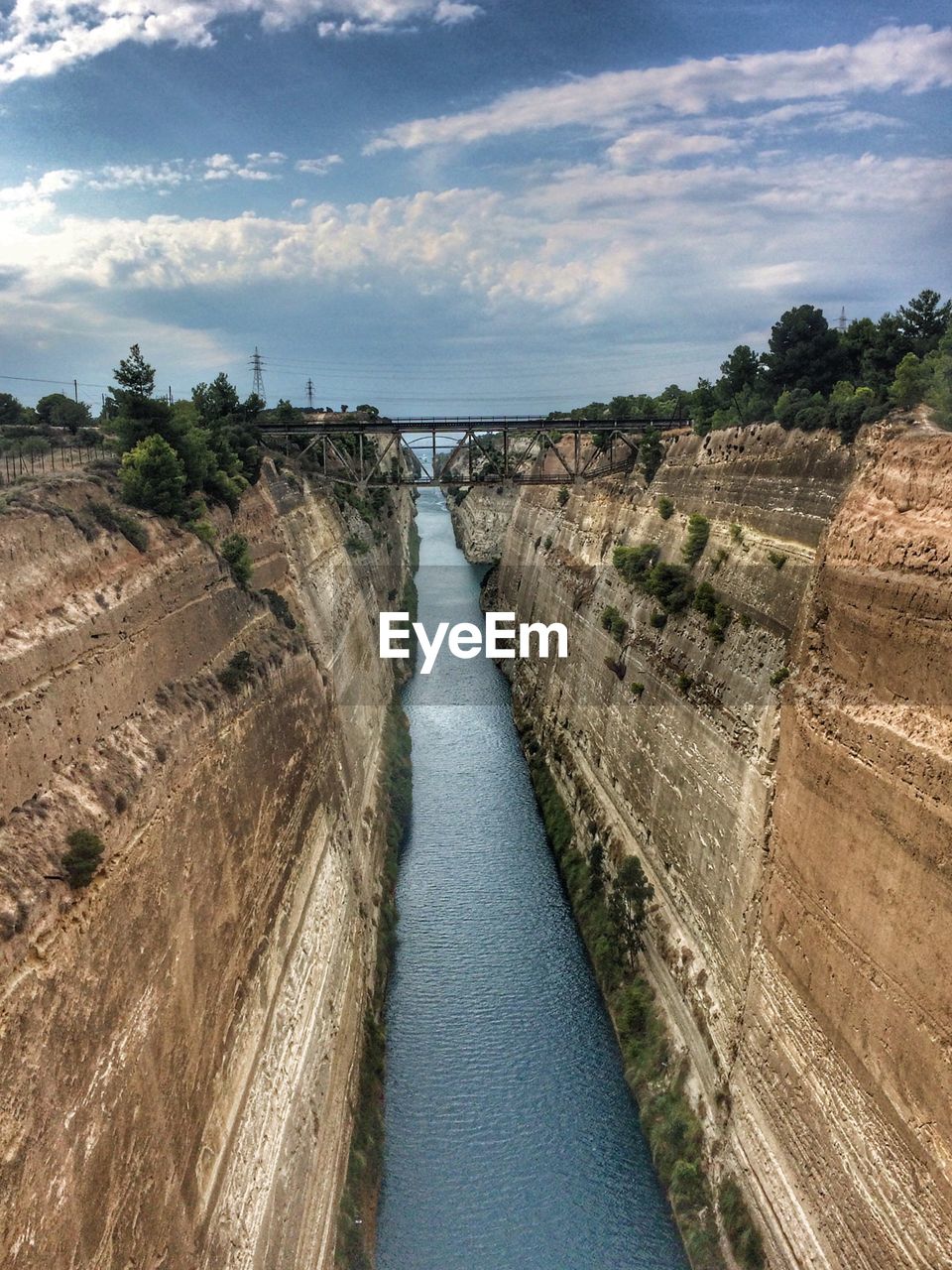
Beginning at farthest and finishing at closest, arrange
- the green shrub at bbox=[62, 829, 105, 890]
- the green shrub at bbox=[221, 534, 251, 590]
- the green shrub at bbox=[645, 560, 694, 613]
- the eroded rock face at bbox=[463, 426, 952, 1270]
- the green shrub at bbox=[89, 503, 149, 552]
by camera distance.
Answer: the green shrub at bbox=[645, 560, 694, 613] < the green shrub at bbox=[221, 534, 251, 590] < the green shrub at bbox=[89, 503, 149, 552] < the eroded rock face at bbox=[463, 426, 952, 1270] < the green shrub at bbox=[62, 829, 105, 890]

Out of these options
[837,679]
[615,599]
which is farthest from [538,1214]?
[615,599]

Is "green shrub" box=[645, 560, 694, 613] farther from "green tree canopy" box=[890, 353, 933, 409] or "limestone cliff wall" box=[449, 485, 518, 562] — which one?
"limestone cliff wall" box=[449, 485, 518, 562]

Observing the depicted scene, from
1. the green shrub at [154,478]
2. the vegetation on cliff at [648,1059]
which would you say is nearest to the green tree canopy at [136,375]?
the green shrub at [154,478]

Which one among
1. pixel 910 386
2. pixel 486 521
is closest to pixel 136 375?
pixel 910 386

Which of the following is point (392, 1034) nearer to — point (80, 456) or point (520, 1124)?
point (520, 1124)

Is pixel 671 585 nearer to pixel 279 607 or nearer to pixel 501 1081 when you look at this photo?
pixel 279 607

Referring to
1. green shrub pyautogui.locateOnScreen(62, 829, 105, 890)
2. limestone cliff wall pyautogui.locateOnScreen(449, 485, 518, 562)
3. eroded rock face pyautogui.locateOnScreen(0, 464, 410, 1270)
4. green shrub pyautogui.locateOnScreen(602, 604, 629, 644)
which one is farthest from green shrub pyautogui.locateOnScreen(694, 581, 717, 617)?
limestone cliff wall pyautogui.locateOnScreen(449, 485, 518, 562)
